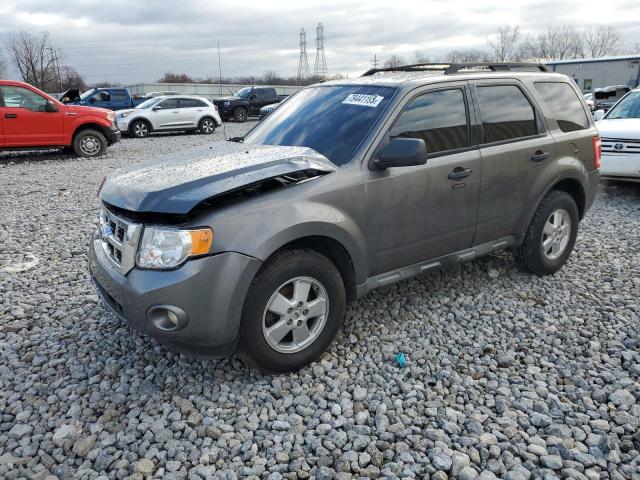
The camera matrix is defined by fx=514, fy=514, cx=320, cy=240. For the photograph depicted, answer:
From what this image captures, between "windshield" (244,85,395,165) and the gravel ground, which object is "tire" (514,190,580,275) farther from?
"windshield" (244,85,395,165)

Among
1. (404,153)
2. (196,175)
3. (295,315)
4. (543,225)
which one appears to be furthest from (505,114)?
(196,175)

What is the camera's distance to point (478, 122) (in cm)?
404

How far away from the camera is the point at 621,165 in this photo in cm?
784

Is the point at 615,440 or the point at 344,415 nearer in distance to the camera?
the point at 615,440

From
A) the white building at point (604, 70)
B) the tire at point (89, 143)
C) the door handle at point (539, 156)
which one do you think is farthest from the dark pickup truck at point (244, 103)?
the door handle at point (539, 156)

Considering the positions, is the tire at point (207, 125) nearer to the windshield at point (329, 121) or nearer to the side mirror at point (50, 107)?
the side mirror at point (50, 107)

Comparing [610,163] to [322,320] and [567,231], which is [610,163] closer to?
[567,231]

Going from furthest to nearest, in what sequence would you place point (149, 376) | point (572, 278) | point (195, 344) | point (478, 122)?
point (572, 278) < point (478, 122) < point (149, 376) < point (195, 344)

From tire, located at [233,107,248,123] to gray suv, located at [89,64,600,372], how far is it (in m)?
22.0

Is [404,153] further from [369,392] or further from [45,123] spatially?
[45,123]

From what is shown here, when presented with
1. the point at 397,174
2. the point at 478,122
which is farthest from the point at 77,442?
the point at 478,122

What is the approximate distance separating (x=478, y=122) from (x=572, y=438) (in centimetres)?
238

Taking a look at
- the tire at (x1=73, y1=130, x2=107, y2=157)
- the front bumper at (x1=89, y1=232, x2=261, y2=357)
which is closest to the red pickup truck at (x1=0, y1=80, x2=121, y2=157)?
the tire at (x1=73, y1=130, x2=107, y2=157)

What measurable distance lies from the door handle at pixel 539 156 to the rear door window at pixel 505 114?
0.17m
